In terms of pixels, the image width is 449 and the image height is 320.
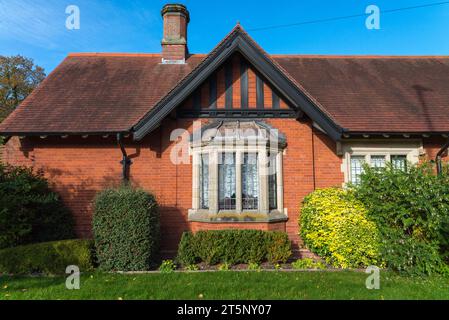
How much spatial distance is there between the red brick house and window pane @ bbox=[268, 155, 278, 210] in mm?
40

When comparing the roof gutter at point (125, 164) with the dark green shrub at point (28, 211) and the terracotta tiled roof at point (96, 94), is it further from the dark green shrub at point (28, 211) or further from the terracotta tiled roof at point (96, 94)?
the dark green shrub at point (28, 211)

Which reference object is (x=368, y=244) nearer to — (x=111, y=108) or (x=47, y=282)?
(x=47, y=282)

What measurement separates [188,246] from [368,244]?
13.5ft

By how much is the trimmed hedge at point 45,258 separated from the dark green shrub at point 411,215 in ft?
21.7

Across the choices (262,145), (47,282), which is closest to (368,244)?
(262,145)

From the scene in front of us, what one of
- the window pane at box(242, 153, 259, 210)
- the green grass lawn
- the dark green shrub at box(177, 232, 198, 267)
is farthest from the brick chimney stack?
the green grass lawn

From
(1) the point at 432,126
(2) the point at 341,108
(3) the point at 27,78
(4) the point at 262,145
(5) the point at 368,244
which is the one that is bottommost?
(5) the point at 368,244

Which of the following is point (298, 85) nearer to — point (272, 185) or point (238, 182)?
point (272, 185)

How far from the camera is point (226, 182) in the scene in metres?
8.27

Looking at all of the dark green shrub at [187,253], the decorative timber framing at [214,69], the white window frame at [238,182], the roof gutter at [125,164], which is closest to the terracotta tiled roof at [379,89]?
the decorative timber framing at [214,69]

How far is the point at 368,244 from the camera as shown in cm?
679

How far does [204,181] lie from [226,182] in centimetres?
66

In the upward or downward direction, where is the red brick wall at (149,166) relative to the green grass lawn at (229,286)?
upward

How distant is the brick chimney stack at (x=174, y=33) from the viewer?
39.8 feet
